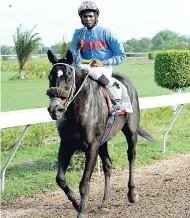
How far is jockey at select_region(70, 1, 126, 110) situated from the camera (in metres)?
5.57

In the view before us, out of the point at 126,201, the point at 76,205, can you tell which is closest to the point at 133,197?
the point at 126,201

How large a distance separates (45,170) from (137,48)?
105 m

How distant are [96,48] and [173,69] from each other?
1231 cm

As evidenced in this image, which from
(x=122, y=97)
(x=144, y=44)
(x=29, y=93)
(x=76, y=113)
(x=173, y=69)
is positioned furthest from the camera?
(x=144, y=44)

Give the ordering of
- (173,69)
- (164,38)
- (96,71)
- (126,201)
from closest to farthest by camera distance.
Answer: (96,71)
(126,201)
(173,69)
(164,38)

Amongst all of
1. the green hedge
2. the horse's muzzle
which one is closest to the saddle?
the horse's muzzle

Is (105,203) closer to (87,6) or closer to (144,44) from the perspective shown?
(87,6)

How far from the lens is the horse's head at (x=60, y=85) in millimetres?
4668

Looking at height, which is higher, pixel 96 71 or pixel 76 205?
pixel 96 71

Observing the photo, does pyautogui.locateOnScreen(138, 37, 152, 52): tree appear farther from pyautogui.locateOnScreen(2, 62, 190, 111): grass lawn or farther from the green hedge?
the green hedge

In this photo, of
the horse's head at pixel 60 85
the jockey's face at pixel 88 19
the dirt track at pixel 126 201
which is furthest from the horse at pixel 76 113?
the jockey's face at pixel 88 19

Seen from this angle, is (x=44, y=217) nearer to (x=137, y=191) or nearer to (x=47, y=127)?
(x=137, y=191)

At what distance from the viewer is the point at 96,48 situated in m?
5.76

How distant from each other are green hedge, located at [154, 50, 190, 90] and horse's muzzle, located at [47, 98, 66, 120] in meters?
13.3
